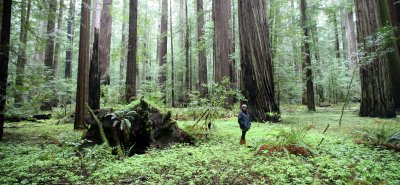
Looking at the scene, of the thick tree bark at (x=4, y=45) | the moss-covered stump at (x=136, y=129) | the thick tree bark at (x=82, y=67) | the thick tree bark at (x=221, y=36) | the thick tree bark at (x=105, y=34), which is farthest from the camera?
the thick tree bark at (x=105, y=34)

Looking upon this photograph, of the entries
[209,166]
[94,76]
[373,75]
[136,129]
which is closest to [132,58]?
[94,76]

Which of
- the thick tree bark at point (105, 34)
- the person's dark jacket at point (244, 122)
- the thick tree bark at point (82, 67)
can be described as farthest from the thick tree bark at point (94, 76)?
the person's dark jacket at point (244, 122)

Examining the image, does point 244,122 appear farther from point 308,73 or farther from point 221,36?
point 308,73

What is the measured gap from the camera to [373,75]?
25.6ft

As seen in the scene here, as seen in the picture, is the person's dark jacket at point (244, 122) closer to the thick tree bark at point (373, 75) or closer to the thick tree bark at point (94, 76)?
the thick tree bark at point (94, 76)

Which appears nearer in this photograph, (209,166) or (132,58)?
(209,166)

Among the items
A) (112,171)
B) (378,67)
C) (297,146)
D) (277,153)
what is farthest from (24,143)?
(378,67)

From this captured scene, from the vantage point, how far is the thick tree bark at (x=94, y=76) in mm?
6945

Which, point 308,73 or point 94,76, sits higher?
point 308,73

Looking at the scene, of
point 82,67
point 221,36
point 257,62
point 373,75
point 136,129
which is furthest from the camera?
point 221,36

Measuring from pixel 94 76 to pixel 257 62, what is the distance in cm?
496

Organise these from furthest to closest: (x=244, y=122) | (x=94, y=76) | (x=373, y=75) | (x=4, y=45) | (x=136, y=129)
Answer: (x=373, y=75)
(x=94, y=76)
(x=4, y=45)
(x=136, y=129)
(x=244, y=122)

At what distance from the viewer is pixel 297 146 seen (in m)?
3.83

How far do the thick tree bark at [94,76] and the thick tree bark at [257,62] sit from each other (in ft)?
14.6
